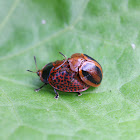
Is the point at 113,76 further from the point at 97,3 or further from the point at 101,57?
the point at 97,3

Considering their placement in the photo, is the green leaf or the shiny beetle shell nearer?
the green leaf

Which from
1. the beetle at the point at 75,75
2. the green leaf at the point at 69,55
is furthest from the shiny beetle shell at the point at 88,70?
the green leaf at the point at 69,55

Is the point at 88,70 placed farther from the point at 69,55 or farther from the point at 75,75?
the point at 69,55

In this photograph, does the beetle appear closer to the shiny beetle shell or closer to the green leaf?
the shiny beetle shell

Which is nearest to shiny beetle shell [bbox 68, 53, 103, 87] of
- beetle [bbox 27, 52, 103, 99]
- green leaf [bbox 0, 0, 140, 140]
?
beetle [bbox 27, 52, 103, 99]

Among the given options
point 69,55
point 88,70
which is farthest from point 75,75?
point 69,55
